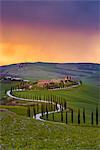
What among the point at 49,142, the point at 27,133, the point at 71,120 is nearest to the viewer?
the point at 49,142

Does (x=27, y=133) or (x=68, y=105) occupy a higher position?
(x=27, y=133)

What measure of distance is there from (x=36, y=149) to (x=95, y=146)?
29.1ft

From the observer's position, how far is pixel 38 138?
45562 millimetres

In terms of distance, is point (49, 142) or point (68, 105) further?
point (68, 105)

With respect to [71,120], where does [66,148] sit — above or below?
above

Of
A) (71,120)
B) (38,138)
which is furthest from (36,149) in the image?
(71,120)

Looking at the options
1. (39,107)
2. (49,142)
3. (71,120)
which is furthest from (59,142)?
(39,107)

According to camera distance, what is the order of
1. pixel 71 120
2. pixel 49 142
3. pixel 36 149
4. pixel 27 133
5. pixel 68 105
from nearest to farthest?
pixel 36 149 < pixel 49 142 < pixel 27 133 < pixel 71 120 < pixel 68 105

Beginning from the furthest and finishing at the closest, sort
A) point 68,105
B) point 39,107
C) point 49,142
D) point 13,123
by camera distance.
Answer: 1. point 68,105
2. point 39,107
3. point 13,123
4. point 49,142

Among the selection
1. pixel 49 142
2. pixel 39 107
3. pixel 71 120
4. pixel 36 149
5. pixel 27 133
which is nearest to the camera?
pixel 36 149

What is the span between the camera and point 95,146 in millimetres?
44188

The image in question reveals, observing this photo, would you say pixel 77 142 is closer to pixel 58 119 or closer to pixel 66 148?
pixel 66 148

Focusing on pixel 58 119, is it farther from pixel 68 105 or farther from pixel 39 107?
pixel 68 105

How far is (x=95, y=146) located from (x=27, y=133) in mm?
9195
